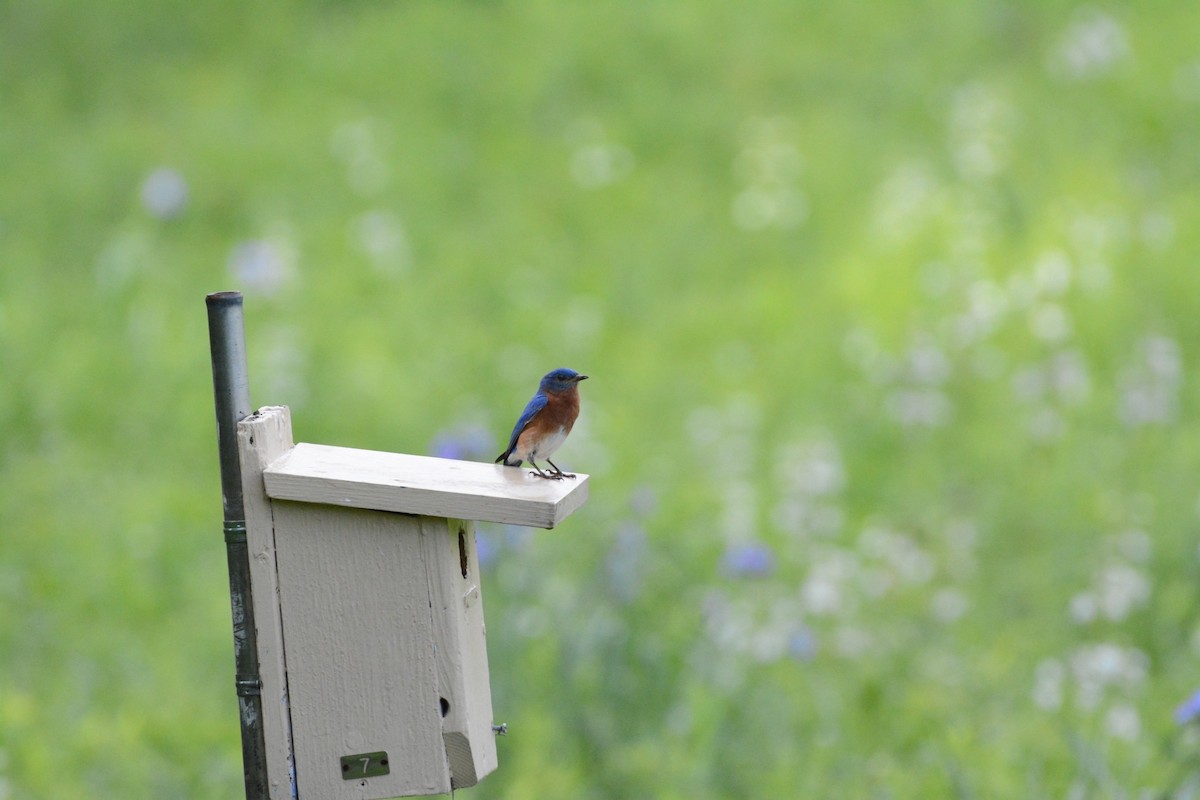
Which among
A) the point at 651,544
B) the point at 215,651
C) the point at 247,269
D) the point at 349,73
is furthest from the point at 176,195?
the point at 651,544

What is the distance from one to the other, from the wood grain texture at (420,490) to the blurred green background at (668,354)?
4.39 ft

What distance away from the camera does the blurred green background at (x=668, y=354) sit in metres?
3.45

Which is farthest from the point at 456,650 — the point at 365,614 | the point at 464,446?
the point at 464,446

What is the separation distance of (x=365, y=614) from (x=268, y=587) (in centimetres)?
14

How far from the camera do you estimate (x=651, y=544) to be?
13.1 feet

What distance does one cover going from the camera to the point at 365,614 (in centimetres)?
177

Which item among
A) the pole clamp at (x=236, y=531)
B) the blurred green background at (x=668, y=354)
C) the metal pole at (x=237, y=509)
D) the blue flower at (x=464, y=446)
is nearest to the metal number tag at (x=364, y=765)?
the metal pole at (x=237, y=509)

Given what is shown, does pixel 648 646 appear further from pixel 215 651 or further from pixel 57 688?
pixel 57 688

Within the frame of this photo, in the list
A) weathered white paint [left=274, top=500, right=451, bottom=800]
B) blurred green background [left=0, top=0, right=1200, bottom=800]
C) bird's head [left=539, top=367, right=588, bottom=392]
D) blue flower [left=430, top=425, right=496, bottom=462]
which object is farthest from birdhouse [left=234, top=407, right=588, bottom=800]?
blue flower [left=430, top=425, right=496, bottom=462]

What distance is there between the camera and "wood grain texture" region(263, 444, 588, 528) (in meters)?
1.68

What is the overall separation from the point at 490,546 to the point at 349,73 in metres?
5.48

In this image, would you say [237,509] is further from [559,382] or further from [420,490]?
[559,382]

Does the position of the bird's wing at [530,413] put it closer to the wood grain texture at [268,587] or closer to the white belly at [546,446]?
the white belly at [546,446]

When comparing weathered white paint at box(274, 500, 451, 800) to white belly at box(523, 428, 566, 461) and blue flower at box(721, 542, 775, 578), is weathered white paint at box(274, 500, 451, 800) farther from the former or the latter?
blue flower at box(721, 542, 775, 578)
